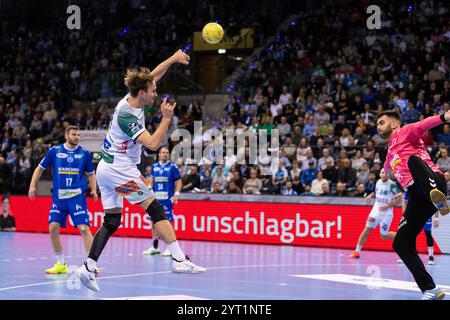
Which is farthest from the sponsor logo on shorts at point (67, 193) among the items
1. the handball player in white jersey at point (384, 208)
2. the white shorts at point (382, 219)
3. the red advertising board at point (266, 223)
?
the red advertising board at point (266, 223)

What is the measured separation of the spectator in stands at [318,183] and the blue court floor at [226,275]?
1.76 metres

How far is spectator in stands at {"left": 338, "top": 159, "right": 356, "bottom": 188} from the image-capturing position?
19.6m

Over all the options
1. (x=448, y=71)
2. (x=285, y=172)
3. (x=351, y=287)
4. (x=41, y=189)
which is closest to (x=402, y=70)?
(x=448, y=71)

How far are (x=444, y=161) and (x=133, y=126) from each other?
11137 millimetres

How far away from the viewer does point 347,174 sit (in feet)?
64.5

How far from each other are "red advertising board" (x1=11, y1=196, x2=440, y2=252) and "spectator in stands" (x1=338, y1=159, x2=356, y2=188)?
91 centimetres

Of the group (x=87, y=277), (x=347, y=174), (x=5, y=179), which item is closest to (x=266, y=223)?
(x=347, y=174)

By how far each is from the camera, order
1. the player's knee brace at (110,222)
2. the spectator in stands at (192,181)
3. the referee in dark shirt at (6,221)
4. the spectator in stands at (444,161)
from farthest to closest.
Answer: the referee in dark shirt at (6,221) → the spectator in stands at (192,181) → the spectator in stands at (444,161) → the player's knee brace at (110,222)

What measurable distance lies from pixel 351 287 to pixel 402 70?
1337cm

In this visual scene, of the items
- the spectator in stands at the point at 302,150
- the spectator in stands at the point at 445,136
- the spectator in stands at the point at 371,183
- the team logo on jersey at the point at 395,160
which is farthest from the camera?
the spectator in stands at the point at 302,150

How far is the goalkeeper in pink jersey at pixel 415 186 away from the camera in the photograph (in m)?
8.96

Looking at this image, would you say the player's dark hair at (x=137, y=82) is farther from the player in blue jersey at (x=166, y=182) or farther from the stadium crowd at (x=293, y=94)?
the stadium crowd at (x=293, y=94)

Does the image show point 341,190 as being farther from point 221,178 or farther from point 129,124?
point 129,124
